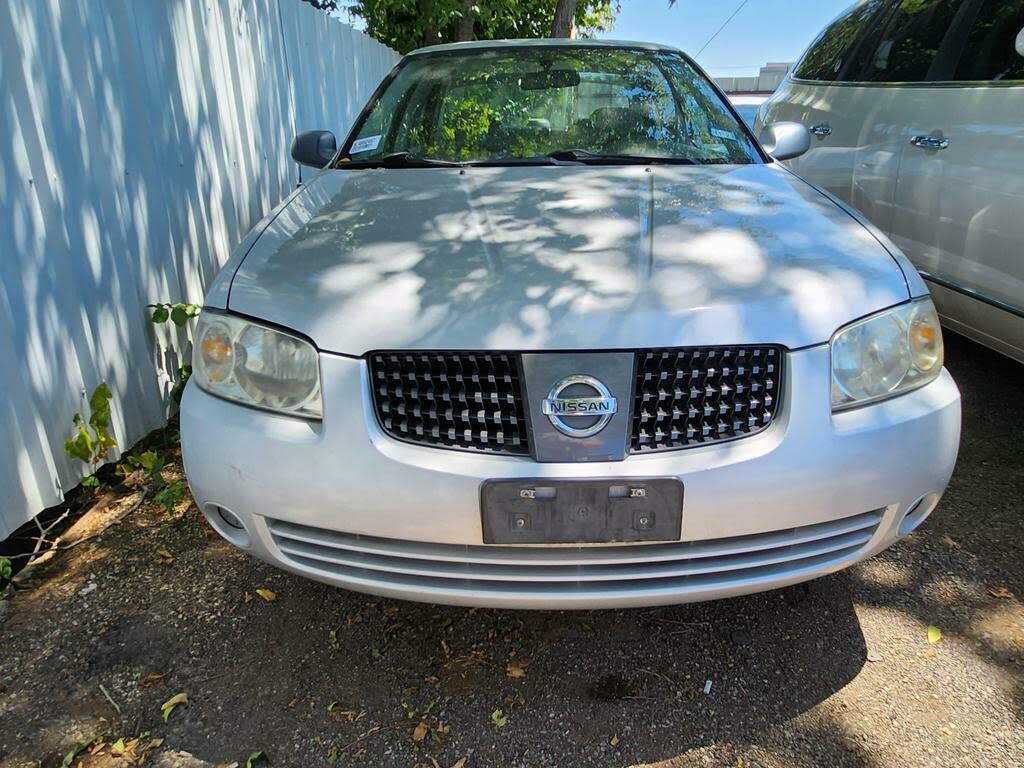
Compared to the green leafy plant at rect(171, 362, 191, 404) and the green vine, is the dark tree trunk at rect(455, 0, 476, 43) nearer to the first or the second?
the green leafy plant at rect(171, 362, 191, 404)

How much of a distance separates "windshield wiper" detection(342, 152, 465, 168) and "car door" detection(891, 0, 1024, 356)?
78.1 inches

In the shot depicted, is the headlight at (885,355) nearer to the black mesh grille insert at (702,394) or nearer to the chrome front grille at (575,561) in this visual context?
the black mesh grille insert at (702,394)

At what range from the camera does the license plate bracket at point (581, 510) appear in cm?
155

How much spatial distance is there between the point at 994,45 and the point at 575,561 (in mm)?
2868

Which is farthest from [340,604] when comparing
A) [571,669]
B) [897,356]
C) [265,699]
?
[897,356]

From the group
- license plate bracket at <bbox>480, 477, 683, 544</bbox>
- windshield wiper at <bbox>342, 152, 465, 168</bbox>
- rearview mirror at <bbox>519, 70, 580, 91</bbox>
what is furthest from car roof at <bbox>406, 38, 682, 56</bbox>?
license plate bracket at <bbox>480, 477, 683, 544</bbox>

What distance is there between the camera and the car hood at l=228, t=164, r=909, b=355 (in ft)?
5.36

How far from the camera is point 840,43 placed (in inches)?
176

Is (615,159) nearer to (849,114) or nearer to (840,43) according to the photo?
(849,114)

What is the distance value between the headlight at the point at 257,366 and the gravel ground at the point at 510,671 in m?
0.76

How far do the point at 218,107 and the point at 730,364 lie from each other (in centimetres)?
340

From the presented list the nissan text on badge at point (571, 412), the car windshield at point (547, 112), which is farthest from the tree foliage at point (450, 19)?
the nissan text on badge at point (571, 412)

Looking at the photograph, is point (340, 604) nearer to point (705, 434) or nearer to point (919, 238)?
point (705, 434)

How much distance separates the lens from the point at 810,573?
174cm
